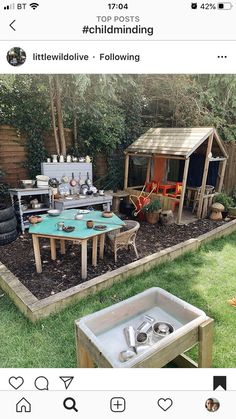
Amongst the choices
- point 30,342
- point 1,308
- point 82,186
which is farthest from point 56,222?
point 82,186

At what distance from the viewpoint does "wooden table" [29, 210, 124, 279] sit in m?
4.07

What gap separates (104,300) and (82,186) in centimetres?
417

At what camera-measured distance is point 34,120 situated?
7.06 metres

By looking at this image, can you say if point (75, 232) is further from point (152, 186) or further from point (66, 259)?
point (152, 186)

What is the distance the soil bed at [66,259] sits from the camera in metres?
4.12

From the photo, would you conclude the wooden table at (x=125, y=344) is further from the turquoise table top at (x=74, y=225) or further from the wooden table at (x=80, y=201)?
the wooden table at (x=80, y=201)
